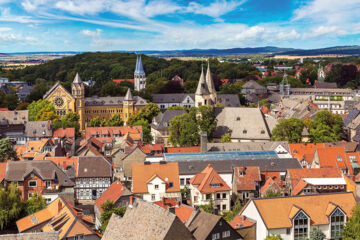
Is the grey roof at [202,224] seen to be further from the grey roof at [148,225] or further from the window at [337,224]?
the window at [337,224]

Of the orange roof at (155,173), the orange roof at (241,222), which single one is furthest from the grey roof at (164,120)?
the orange roof at (241,222)

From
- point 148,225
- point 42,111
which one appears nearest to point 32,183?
point 148,225

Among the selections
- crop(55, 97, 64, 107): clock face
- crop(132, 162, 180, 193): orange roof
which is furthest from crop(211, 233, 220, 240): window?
crop(55, 97, 64, 107): clock face

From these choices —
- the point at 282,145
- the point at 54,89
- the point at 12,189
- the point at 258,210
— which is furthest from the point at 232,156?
the point at 54,89

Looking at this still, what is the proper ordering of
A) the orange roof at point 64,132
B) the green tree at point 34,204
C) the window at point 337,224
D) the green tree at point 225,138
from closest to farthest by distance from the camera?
the window at point 337,224 → the green tree at point 34,204 → the green tree at point 225,138 → the orange roof at point 64,132

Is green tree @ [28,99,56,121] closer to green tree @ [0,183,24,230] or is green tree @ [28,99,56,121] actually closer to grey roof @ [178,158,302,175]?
grey roof @ [178,158,302,175]
